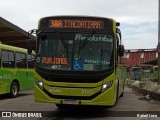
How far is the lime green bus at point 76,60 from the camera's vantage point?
38.8ft

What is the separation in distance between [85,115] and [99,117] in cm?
61

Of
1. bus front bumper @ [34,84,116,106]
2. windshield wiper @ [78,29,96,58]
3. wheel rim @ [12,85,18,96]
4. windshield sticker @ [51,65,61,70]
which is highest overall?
windshield wiper @ [78,29,96,58]

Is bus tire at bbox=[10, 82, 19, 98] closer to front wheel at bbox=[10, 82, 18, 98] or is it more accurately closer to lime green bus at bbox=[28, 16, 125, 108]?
front wheel at bbox=[10, 82, 18, 98]

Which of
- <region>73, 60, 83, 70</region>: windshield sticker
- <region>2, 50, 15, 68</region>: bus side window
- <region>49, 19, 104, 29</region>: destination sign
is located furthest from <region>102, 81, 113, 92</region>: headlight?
Result: <region>2, 50, 15, 68</region>: bus side window

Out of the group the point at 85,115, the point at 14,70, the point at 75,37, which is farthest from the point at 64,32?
the point at 14,70

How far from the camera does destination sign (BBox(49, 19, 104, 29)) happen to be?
486 inches

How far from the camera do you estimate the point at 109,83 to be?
472 inches

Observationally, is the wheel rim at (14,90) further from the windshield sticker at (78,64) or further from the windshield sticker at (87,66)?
the windshield sticker at (87,66)

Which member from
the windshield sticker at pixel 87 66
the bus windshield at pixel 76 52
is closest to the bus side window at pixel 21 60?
the bus windshield at pixel 76 52

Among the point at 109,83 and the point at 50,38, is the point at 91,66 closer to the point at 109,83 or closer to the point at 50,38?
the point at 109,83

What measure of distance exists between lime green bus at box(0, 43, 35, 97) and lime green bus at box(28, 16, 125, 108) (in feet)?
23.3

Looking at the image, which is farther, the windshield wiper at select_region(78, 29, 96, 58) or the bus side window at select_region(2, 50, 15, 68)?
the bus side window at select_region(2, 50, 15, 68)

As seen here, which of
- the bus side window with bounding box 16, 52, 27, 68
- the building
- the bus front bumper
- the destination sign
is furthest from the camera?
the building

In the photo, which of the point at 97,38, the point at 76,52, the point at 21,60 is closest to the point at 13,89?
the point at 21,60
